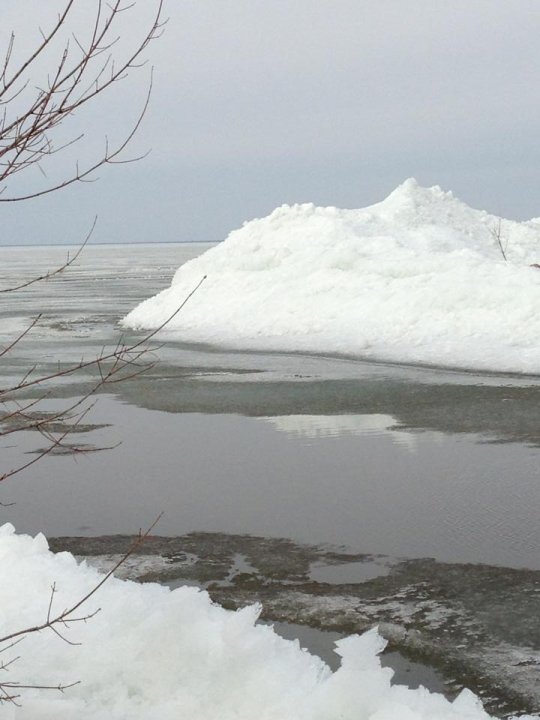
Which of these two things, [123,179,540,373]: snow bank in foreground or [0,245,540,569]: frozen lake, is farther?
[123,179,540,373]: snow bank in foreground

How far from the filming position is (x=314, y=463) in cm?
749

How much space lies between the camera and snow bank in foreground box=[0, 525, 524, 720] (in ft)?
10.9

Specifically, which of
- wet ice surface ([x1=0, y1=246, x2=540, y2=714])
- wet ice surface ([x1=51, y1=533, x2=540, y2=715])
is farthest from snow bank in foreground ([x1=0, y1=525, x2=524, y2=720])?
wet ice surface ([x1=0, y1=246, x2=540, y2=714])

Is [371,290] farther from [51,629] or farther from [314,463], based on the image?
[51,629]

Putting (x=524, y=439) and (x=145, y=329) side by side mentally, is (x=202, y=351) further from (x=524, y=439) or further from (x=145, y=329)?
(x=524, y=439)

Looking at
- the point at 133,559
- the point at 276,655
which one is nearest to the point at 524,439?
the point at 133,559

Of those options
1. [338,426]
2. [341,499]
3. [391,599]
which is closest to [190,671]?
[391,599]

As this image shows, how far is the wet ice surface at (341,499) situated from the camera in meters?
4.39

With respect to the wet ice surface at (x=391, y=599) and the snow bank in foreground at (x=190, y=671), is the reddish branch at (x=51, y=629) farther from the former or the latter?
the wet ice surface at (x=391, y=599)

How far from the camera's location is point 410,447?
7984 mm

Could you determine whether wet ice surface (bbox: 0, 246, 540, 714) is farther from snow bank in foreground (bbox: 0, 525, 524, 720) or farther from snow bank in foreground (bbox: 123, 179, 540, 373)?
snow bank in foreground (bbox: 123, 179, 540, 373)

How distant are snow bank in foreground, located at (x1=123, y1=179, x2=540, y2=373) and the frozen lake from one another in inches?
86.2

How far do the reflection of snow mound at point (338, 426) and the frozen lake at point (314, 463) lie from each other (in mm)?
21

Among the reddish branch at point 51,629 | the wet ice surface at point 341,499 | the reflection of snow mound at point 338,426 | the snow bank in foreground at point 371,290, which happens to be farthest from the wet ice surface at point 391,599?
the snow bank in foreground at point 371,290
